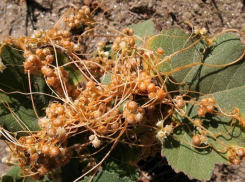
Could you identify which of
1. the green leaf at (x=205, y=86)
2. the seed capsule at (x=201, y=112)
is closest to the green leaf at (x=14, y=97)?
the green leaf at (x=205, y=86)

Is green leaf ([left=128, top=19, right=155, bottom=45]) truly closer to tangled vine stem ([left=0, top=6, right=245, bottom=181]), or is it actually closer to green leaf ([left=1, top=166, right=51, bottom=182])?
tangled vine stem ([left=0, top=6, right=245, bottom=181])

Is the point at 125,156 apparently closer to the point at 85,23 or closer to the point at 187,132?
the point at 187,132

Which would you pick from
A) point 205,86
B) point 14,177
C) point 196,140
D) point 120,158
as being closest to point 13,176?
point 14,177

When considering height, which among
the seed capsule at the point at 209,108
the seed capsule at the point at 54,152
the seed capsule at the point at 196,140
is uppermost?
the seed capsule at the point at 209,108

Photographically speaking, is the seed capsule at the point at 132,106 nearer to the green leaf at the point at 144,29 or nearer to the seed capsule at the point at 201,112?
the seed capsule at the point at 201,112

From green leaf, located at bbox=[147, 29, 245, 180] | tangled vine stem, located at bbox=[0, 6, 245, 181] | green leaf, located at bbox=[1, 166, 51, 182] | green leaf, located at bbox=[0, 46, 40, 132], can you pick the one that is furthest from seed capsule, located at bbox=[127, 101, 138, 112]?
green leaf, located at bbox=[1, 166, 51, 182]
